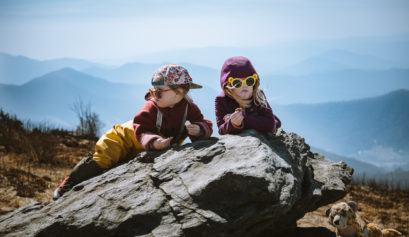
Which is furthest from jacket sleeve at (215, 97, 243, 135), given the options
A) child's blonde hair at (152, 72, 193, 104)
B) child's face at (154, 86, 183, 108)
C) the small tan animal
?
the small tan animal

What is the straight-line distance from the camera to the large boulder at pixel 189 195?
290cm

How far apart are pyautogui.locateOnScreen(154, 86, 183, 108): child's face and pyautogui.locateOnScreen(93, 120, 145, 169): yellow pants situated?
0.48 m

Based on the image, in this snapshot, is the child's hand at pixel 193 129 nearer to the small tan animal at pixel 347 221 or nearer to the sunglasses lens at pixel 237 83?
the sunglasses lens at pixel 237 83

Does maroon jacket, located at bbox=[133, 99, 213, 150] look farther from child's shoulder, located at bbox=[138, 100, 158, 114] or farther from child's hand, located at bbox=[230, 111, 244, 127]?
child's hand, located at bbox=[230, 111, 244, 127]

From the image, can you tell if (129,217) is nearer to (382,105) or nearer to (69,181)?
(69,181)

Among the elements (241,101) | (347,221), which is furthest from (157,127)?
(347,221)

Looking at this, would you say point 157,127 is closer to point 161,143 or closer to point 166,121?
point 166,121

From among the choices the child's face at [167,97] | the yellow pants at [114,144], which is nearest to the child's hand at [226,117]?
the child's face at [167,97]

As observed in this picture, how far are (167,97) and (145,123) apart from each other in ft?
1.17

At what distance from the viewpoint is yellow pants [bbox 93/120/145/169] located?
12.7ft

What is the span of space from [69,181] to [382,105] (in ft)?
507

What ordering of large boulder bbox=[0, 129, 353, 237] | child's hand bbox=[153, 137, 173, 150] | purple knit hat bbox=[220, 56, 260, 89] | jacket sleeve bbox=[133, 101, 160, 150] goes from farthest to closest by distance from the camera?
purple knit hat bbox=[220, 56, 260, 89] → jacket sleeve bbox=[133, 101, 160, 150] → child's hand bbox=[153, 137, 173, 150] → large boulder bbox=[0, 129, 353, 237]

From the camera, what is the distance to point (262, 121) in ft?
12.3

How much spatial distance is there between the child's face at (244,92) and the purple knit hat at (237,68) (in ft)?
0.41
